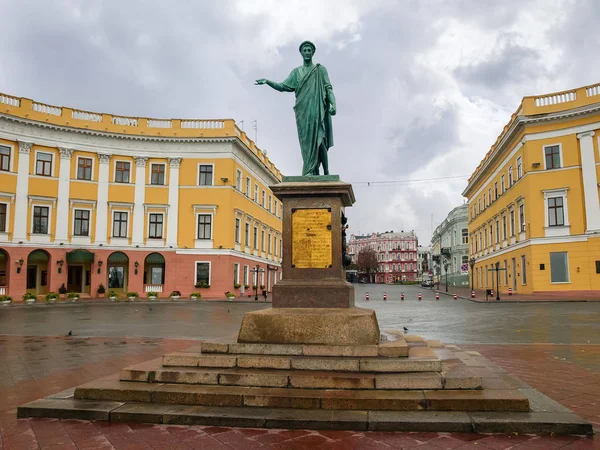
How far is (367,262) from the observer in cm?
12262

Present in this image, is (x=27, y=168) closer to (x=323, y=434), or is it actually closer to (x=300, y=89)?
(x=300, y=89)

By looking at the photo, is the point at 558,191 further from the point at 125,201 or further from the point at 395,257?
the point at 395,257

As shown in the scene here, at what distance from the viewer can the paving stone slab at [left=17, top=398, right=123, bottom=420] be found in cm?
507

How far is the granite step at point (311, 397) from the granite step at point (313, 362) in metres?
0.45

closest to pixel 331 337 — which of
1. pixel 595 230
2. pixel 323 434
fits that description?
pixel 323 434

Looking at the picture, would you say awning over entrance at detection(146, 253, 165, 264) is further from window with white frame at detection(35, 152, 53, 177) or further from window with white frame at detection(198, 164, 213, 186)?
window with white frame at detection(35, 152, 53, 177)

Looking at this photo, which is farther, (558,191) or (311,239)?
(558,191)

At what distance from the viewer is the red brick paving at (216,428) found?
4.29 metres

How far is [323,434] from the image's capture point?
14.9 ft

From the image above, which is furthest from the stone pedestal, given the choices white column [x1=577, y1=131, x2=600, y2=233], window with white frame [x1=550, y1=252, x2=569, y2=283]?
white column [x1=577, y1=131, x2=600, y2=233]

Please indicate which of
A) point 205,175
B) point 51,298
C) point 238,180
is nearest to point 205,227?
point 205,175

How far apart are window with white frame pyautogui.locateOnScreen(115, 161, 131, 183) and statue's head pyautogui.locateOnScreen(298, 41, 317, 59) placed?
101ft

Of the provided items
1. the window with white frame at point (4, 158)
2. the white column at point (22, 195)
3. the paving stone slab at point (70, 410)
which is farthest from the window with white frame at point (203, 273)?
the paving stone slab at point (70, 410)

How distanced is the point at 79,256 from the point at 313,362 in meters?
32.3
